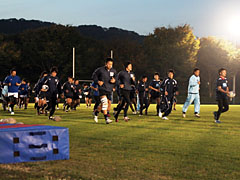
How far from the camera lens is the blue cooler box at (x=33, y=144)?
6270 millimetres

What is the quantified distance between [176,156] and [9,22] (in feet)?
526

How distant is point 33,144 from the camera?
6434 mm

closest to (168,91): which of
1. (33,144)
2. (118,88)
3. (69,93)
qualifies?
(118,88)

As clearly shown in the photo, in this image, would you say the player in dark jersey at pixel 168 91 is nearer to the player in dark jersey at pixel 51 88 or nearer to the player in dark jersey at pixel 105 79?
the player in dark jersey at pixel 105 79

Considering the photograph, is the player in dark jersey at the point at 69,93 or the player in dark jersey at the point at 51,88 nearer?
the player in dark jersey at the point at 51,88

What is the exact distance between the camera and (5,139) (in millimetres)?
6227

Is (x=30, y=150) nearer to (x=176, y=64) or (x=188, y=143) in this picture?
(x=188, y=143)

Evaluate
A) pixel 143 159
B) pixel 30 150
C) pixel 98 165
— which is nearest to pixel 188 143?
pixel 143 159

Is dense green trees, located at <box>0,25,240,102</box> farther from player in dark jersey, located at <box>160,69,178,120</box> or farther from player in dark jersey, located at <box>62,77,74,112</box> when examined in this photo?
player in dark jersey, located at <box>160,69,178,120</box>

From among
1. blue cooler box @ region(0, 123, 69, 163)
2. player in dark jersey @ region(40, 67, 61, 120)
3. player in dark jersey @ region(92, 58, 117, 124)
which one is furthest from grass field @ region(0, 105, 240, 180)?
player in dark jersey @ region(40, 67, 61, 120)

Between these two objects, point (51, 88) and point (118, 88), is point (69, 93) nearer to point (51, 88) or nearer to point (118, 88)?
point (118, 88)

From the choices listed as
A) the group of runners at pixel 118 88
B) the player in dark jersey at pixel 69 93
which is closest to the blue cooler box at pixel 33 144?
the group of runners at pixel 118 88

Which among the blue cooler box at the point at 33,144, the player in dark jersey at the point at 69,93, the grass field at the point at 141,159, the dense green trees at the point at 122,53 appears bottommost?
the grass field at the point at 141,159

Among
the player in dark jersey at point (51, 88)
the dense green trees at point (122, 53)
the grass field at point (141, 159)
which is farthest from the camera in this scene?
the dense green trees at point (122, 53)
